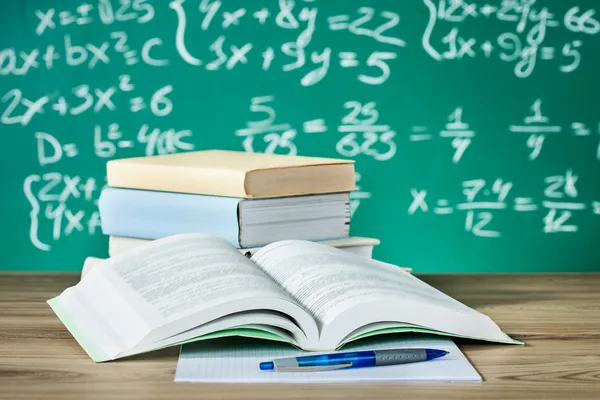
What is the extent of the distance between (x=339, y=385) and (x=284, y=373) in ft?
0.18

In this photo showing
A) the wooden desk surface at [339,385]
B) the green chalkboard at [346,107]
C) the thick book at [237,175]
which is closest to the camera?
the wooden desk surface at [339,385]

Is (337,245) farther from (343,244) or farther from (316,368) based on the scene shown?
(316,368)

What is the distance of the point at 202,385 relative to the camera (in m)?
0.73

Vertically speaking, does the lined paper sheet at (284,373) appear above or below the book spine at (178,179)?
below

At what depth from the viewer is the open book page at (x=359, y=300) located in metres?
0.80

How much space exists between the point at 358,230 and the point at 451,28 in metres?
0.37

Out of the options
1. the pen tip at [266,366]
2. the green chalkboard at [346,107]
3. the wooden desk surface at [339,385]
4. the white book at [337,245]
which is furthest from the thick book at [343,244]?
the pen tip at [266,366]

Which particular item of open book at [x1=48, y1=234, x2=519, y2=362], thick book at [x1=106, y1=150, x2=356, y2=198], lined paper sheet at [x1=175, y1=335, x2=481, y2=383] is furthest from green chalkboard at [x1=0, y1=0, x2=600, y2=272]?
lined paper sheet at [x1=175, y1=335, x2=481, y2=383]

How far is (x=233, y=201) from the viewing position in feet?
3.62

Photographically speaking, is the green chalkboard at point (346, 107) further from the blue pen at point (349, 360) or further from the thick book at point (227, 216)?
the blue pen at point (349, 360)

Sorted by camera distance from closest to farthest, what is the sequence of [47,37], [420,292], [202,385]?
[202,385] < [420,292] < [47,37]

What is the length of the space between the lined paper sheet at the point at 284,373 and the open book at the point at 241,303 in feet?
0.07

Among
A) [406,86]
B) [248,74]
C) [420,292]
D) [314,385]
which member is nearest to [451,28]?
[406,86]

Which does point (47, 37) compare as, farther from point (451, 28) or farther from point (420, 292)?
point (420, 292)
